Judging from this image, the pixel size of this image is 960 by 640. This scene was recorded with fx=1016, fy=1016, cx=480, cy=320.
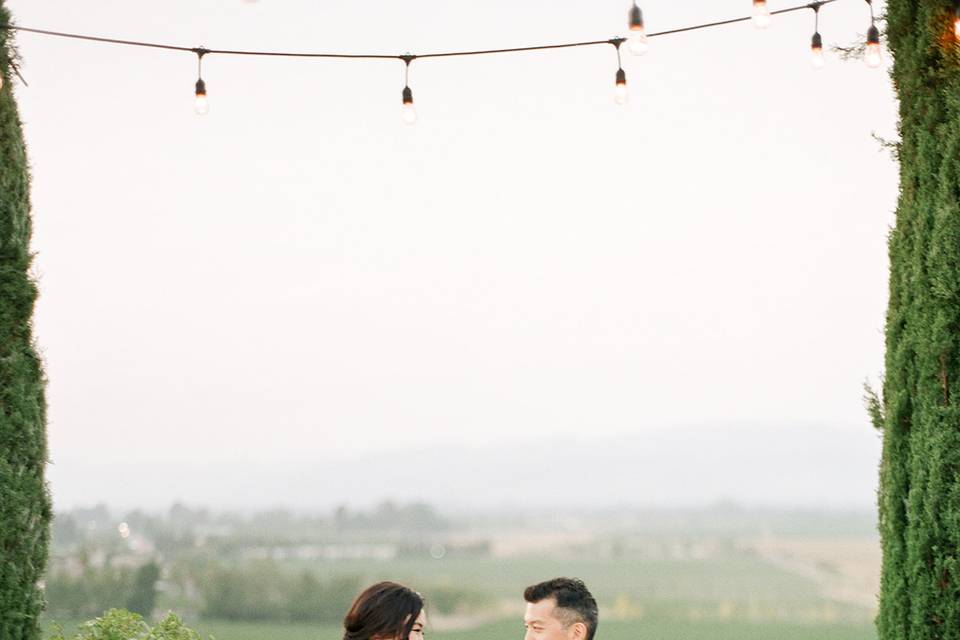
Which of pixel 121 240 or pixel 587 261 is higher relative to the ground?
pixel 587 261

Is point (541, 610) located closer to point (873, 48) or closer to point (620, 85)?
point (620, 85)

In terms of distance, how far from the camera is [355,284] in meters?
45.3

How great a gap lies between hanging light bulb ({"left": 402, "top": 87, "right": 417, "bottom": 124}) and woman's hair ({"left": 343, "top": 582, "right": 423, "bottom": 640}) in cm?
192

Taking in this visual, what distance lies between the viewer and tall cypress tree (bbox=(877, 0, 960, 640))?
3629 millimetres

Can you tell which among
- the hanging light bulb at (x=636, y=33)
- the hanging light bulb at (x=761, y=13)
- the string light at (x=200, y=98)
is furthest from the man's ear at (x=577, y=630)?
the string light at (x=200, y=98)

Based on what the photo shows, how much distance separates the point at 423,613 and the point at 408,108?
2.07m

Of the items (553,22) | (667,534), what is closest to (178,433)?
(553,22)

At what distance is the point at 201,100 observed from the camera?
14.0 feet

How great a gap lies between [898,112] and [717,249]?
5182 centimetres

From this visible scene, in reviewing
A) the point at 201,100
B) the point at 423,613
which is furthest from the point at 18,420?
the point at 423,613

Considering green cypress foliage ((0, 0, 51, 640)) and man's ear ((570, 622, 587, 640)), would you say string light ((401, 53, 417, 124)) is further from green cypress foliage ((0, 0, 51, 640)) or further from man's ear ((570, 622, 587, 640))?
man's ear ((570, 622, 587, 640))

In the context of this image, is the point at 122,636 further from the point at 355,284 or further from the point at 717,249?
the point at 717,249

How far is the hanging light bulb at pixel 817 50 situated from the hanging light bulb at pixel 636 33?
1.14m

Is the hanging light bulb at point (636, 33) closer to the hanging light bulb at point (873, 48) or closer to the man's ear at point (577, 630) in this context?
the hanging light bulb at point (873, 48)
